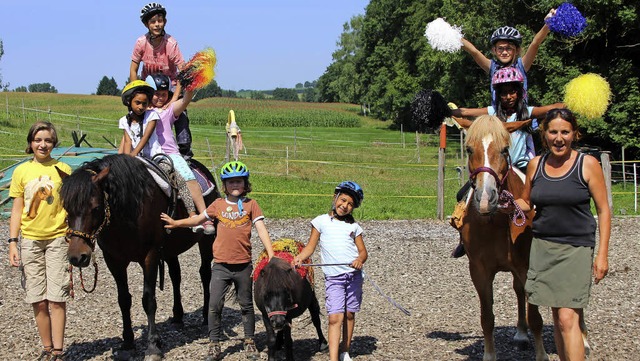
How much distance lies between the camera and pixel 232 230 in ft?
19.9

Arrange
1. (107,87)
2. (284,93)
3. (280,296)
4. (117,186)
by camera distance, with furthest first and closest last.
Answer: (284,93), (107,87), (117,186), (280,296)

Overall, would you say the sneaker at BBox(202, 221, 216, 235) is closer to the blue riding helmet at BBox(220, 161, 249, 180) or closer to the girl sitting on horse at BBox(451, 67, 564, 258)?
the blue riding helmet at BBox(220, 161, 249, 180)

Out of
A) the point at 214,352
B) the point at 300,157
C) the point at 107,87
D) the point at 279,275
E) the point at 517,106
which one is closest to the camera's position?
the point at 279,275

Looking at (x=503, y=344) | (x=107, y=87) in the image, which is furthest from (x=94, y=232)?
(x=107, y=87)

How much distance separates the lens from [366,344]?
6645 mm

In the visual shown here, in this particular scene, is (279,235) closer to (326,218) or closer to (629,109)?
(326,218)

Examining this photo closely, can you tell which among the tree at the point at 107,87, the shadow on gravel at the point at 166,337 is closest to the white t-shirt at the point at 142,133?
the shadow on gravel at the point at 166,337

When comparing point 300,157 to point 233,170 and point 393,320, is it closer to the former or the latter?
point 393,320

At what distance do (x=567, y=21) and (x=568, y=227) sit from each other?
1.97 m

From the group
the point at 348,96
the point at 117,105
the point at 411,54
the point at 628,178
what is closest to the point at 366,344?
the point at 628,178

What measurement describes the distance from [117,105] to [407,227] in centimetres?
5393

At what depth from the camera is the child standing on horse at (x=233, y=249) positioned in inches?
239

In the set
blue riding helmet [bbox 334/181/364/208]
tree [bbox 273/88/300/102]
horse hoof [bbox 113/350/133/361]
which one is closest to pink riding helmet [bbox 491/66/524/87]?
blue riding helmet [bbox 334/181/364/208]

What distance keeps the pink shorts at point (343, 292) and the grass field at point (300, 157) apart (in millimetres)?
10935
